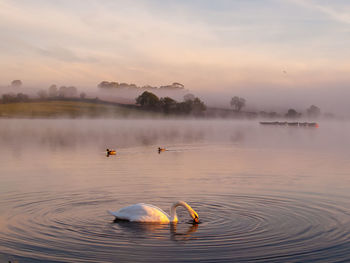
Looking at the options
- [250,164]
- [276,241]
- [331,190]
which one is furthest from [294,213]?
[250,164]

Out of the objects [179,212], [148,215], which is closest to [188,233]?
[148,215]

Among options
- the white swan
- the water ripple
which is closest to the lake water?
the water ripple

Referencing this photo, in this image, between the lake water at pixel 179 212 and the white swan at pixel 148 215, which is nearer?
the lake water at pixel 179 212

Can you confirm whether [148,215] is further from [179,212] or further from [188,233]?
[179,212]

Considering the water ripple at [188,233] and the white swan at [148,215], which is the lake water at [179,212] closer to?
the water ripple at [188,233]

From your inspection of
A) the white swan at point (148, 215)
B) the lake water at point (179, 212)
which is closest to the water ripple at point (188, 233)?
the lake water at point (179, 212)

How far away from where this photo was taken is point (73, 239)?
57.2ft

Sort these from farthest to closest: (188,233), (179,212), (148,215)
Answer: (179,212) → (148,215) → (188,233)

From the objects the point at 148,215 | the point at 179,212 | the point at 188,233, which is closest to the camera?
the point at 188,233

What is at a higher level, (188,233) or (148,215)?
(148,215)

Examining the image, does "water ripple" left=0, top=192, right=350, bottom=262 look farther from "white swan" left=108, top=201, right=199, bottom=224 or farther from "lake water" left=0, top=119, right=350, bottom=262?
"white swan" left=108, top=201, right=199, bottom=224

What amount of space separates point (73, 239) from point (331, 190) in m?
16.6

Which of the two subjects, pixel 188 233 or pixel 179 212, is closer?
pixel 188 233

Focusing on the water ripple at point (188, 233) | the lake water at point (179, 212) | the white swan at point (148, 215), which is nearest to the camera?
the water ripple at point (188, 233)
